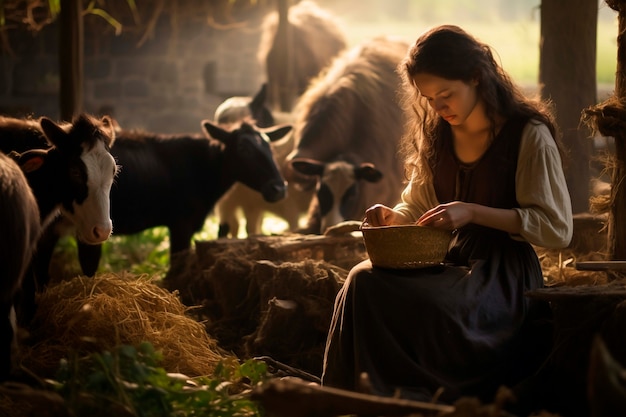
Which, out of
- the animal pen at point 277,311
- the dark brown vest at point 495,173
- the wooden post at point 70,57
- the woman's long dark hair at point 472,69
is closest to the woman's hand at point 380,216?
the dark brown vest at point 495,173

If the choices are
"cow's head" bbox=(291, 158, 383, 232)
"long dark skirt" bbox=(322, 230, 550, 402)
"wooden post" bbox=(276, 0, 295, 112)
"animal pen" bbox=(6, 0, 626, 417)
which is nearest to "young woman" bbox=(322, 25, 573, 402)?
"long dark skirt" bbox=(322, 230, 550, 402)

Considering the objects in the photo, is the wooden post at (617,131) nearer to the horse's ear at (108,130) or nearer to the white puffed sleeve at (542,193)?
the white puffed sleeve at (542,193)

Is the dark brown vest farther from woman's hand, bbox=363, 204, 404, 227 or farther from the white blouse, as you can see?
woman's hand, bbox=363, 204, 404, 227

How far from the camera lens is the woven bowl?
3.77 meters

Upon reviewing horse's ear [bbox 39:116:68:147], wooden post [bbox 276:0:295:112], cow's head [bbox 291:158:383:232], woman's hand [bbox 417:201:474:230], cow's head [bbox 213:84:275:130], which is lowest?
cow's head [bbox 291:158:383:232]

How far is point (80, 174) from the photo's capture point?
5066mm

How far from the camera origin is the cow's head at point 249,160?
7.88m

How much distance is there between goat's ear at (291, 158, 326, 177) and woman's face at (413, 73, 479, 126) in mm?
4764

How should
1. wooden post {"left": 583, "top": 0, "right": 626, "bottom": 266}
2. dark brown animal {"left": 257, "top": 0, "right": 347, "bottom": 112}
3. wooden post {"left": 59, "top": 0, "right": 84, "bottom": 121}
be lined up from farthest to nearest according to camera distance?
dark brown animal {"left": 257, "top": 0, "right": 347, "bottom": 112} → wooden post {"left": 59, "top": 0, "right": 84, "bottom": 121} → wooden post {"left": 583, "top": 0, "right": 626, "bottom": 266}

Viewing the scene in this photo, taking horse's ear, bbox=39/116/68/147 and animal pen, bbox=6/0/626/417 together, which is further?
horse's ear, bbox=39/116/68/147

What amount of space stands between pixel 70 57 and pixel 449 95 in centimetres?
431

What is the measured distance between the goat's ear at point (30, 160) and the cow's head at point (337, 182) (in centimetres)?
412

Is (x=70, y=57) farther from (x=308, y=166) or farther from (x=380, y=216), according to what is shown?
(x=380, y=216)

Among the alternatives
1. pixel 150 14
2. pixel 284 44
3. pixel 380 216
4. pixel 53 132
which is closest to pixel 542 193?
pixel 380 216
